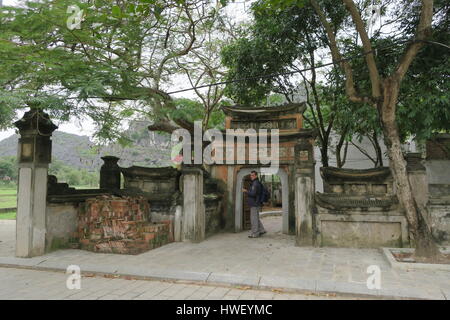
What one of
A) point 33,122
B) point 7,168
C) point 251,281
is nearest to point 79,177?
point 7,168

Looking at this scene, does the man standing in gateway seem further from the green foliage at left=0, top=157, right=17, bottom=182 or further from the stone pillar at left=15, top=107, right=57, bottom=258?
the green foliage at left=0, top=157, right=17, bottom=182

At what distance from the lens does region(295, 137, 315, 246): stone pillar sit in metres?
8.98

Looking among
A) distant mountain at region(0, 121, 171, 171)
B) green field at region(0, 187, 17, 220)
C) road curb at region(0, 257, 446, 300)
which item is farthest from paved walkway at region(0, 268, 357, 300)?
green field at region(0, 187, 17, 220)

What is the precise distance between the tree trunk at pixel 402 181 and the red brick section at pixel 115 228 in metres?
6.19

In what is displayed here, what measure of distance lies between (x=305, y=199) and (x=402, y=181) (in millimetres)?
2650

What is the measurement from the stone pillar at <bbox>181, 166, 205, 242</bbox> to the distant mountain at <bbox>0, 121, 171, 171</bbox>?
2299mm

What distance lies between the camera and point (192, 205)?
9703 millimetres

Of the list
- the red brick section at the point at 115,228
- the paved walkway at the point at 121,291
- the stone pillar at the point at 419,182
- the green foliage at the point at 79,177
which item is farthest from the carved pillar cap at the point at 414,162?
the green foliage at the point at 79,177

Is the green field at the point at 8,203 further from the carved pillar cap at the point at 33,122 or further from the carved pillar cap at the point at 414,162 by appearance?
the carved pillar cap at the point at 414,162

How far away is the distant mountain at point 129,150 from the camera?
13.9 metres

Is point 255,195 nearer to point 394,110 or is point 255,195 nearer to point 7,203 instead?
point 394,110

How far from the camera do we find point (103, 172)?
439 inches
